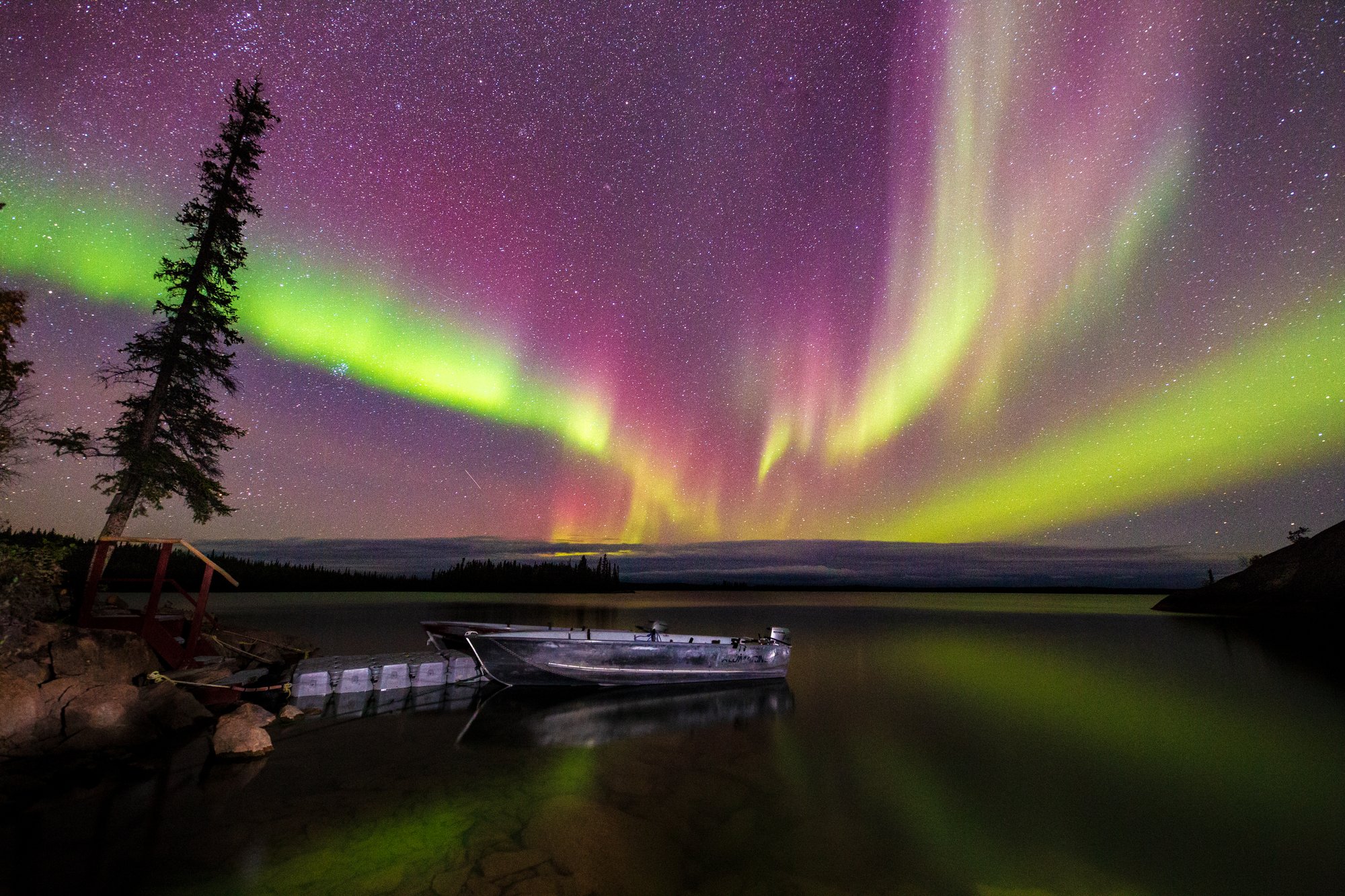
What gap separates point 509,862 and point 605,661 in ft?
44.4

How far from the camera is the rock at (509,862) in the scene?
872 centimetres

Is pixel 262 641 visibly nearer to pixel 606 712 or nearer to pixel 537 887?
pixel 606 712

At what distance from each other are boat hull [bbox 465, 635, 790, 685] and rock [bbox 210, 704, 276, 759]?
8.04 metres

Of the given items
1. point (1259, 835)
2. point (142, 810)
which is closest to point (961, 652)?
point (1259, 835)

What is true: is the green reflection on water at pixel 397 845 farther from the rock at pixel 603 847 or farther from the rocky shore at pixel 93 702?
the rocky shore at pixel 93 702

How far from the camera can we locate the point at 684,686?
25234 millimetres

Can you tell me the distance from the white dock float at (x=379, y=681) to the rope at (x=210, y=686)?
1.79 ft

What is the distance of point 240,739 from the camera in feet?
44.0

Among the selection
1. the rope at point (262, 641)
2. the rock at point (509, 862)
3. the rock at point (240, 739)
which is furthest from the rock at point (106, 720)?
the rock at point (509, 862)

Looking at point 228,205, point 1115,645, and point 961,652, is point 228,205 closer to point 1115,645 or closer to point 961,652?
point 961,652

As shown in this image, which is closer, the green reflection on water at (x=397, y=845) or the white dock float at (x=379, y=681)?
the green reflection on water at (x=397, y=845)

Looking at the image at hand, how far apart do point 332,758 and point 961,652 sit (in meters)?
47.9

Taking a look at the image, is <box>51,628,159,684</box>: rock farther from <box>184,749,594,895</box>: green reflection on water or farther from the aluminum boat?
<box>184,749,594,895</box>: green reflection on water

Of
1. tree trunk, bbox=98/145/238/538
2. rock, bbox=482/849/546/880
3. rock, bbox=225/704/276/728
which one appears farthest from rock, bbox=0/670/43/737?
rock, bbox=482/849/546/880
